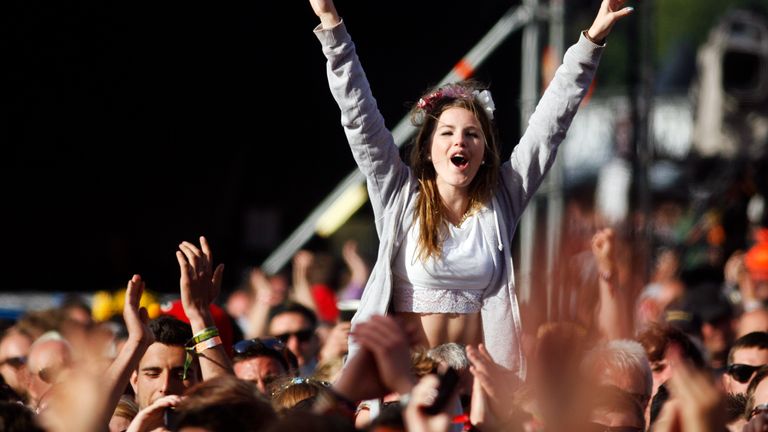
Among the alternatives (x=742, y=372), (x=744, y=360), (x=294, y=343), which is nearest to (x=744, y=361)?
(x=744, y=360)

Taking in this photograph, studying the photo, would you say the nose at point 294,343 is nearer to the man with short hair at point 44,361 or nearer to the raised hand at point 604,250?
the man with short hair at point 44,361

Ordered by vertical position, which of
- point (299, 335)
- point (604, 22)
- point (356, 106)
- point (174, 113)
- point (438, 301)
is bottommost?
point (299, 335)

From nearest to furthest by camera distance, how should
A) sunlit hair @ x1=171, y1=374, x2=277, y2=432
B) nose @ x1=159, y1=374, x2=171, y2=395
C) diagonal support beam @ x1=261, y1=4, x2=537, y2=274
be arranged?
sunlit hair @ x1=171, y1=374, x2=277, y2=432 < nose @ x1=159, y1=374, x2=171, y2=395 < diagonal support beam @ x1=261, y1=4, x2=537, y2=274

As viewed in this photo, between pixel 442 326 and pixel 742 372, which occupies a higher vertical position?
pixel 442 326

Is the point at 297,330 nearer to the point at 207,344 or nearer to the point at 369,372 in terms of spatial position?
the point at 207,344

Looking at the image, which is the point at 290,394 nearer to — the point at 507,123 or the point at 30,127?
the point at 507,123

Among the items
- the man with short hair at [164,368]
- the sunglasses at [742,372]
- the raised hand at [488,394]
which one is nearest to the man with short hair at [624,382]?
the raised hand at [488,394]

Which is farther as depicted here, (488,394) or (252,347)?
(252,347)

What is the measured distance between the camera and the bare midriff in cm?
449

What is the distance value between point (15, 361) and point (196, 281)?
2.77 metres

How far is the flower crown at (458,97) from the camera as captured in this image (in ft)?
15.4

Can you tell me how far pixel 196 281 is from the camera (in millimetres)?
4449

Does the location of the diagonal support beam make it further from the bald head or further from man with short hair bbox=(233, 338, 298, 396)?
man with short hair bbox=(233, 338, 298, 396)

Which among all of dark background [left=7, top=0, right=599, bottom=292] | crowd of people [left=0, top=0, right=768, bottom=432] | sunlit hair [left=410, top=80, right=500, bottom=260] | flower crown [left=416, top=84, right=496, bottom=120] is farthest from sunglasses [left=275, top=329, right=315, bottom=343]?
dark background [left=7, top=0, right=599, bottom=292]
